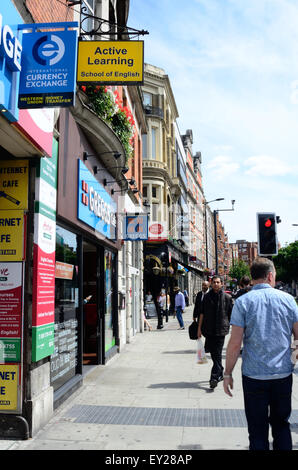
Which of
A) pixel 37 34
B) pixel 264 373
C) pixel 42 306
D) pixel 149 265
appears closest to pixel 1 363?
pixel 42 306

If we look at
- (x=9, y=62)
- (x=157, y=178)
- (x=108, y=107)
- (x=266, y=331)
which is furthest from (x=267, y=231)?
(x=157, y=178)

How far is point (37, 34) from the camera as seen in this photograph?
15.3 ft

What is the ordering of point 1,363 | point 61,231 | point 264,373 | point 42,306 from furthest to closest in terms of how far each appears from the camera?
1. point 61,231
2. point 42,306
3. point 1,363
4. point 264,373

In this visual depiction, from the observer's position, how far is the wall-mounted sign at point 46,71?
177 inches

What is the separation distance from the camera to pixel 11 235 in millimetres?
5305

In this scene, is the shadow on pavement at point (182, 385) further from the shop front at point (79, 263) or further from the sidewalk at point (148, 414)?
the shop front at point (79, 263)

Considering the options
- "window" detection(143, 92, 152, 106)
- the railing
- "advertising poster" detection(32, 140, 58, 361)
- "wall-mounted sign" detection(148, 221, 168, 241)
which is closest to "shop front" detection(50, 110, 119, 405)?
"advertising poster" detection(32, 140, 58, 361)

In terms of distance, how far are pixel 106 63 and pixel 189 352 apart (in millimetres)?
8256

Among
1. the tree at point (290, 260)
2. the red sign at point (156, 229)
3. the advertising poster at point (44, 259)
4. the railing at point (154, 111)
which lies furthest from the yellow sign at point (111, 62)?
the tree at point (290, 260)

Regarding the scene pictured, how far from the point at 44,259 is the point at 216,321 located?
3562 mm

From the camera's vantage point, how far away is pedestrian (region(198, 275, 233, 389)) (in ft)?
25.2

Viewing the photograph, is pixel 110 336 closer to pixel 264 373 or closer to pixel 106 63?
pixel 106 63

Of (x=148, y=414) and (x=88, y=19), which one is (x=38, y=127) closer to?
(x=148, y=414)

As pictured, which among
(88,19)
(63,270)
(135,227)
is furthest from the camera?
(135,227)
